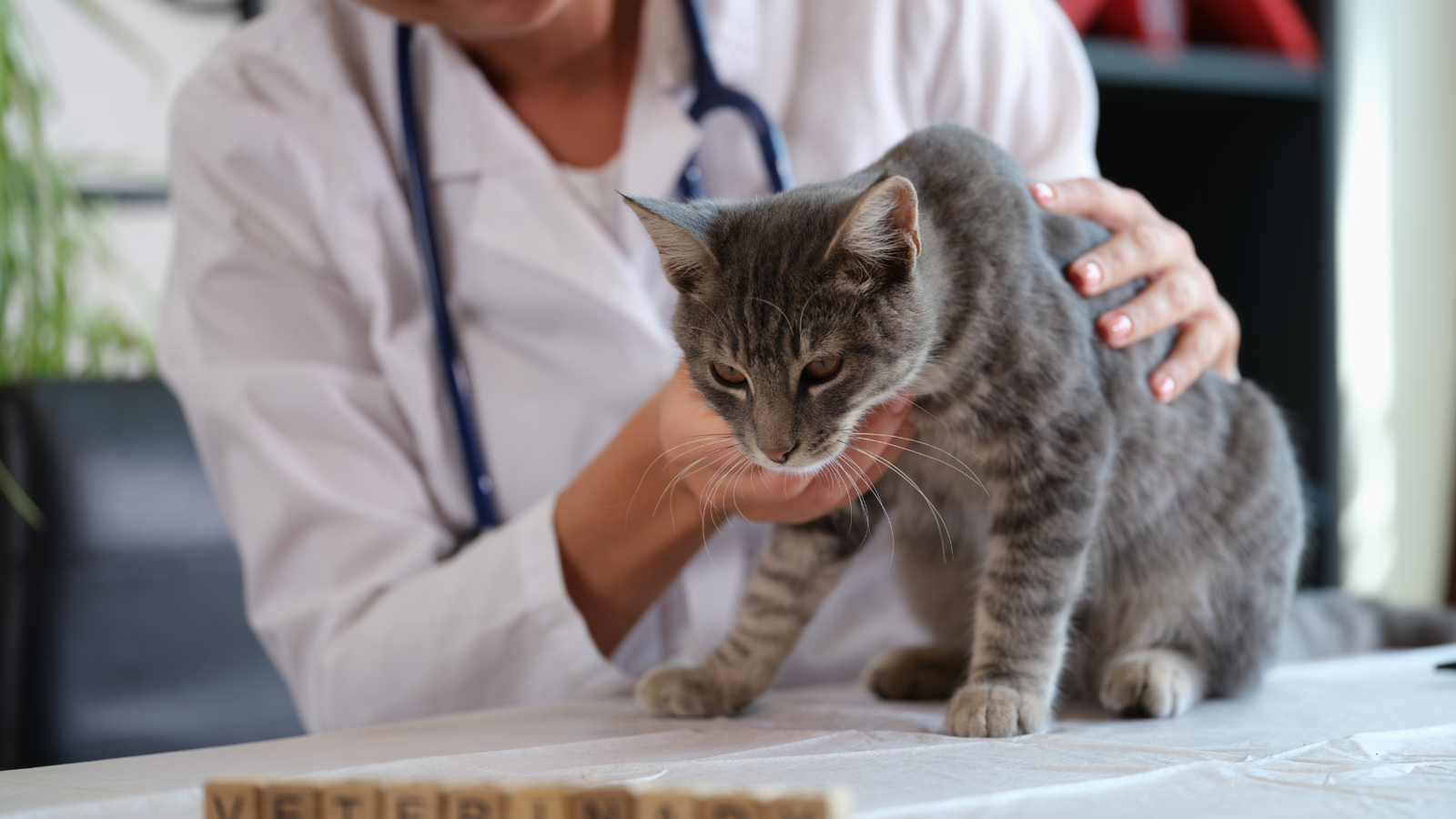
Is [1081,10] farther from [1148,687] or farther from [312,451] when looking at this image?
[312,451]

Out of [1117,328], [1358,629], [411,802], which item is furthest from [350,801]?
[1358,629]

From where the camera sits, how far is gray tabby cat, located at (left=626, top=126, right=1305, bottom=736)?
767 mm

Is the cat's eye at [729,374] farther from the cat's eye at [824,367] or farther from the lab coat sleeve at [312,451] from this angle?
the lab coat sleeve at [312,451]

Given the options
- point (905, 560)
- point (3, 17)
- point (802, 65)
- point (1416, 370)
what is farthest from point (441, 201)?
point (1416, 370)

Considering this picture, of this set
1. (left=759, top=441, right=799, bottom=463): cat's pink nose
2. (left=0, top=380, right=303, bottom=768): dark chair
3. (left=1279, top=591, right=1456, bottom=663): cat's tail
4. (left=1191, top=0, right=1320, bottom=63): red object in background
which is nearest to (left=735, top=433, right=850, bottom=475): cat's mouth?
(left=759, top=441, right=799, bottom=463): cat's pink nose

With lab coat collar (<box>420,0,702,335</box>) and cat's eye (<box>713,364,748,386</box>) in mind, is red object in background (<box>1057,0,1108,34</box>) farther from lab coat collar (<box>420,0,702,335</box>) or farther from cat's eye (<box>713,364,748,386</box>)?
cat's eye (<box>713,364,748,386</box>)

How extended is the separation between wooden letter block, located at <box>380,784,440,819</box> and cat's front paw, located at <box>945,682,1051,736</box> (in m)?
0.42

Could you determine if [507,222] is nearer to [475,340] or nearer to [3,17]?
[475,340]

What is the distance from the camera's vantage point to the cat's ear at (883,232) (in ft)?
2.28

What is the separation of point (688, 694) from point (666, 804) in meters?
0.43

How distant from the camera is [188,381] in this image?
1053 millimetres

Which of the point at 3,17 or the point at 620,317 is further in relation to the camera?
the point at 3,17

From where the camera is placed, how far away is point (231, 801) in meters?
0.47

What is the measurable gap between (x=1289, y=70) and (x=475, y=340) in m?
1.39
